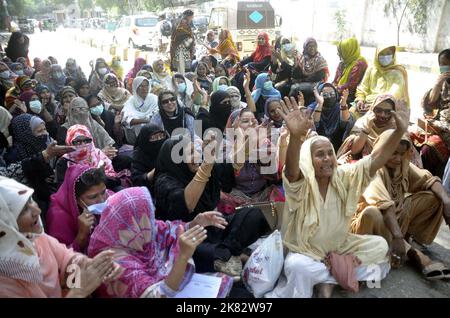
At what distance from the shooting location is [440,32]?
1269 centimetres

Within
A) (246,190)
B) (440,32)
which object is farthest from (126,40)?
(246,190)

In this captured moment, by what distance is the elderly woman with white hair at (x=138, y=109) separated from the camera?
475 centimetres

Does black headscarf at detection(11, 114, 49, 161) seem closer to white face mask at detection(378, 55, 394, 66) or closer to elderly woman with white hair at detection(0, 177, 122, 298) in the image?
elderly woman with white hair at detection(0, 177, 122, 298)

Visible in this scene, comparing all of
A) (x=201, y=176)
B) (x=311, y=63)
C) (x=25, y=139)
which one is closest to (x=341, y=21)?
(x=311, y=63)

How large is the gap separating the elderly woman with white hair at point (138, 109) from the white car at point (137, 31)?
14056 mm

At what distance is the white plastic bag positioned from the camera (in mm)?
2459

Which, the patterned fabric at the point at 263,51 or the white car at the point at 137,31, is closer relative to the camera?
the patterned fabric at the point at 263,51

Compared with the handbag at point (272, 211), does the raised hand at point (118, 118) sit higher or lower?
higher

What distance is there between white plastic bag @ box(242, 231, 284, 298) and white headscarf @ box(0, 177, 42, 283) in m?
1.36

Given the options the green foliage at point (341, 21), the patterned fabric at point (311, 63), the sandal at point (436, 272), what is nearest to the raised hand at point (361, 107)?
the patterned fabric at point (311, 63)

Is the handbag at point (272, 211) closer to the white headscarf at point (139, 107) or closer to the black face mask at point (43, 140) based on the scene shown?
the black face mask at point (43, 140)

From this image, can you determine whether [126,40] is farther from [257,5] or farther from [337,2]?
[337,2]
